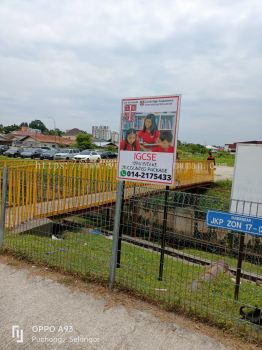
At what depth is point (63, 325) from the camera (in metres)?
3.20

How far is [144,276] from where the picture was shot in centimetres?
440

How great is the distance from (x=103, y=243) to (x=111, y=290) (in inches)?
110

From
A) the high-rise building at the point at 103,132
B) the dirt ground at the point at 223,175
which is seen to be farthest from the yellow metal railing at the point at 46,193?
the high-rise building at the point at 103,132

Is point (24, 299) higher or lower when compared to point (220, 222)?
lower

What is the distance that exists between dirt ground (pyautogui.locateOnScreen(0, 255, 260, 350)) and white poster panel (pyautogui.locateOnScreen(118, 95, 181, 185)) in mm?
1400

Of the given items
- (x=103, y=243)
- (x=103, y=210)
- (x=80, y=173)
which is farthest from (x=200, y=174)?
(x=103, y=210)

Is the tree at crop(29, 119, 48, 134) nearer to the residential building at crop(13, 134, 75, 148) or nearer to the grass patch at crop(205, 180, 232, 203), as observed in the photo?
the residential building at crop(13, 134, 75, 148)

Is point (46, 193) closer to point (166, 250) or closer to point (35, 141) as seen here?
point (166, 250)

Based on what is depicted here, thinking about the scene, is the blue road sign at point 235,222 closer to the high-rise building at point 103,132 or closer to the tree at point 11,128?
the high-rise building at point 103,132

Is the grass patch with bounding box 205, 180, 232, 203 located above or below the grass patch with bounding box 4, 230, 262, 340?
below

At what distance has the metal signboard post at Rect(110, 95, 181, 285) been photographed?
144 inches

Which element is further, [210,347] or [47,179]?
[47,179]

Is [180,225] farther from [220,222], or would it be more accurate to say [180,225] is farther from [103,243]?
[103,243]

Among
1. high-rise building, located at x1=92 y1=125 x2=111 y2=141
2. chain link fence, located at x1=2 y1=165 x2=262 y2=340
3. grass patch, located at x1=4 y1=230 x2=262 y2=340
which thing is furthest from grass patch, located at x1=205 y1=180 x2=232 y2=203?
high-rise building, located at x1=92 y1=125 x2=111 y2=141
